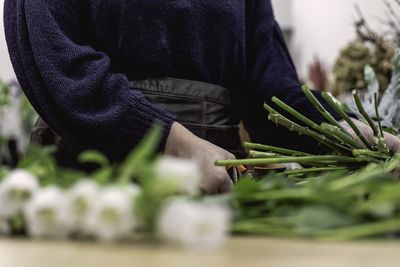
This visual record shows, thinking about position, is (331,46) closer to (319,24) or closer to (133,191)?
(319,24)

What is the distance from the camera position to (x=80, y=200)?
0.32 meters

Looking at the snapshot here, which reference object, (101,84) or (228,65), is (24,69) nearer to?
(101,84)

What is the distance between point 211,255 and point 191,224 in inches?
1.1

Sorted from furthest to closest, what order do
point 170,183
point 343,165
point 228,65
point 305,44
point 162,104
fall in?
point 305,44, point 228,65, point 162,104, point 343,165, point 170,183

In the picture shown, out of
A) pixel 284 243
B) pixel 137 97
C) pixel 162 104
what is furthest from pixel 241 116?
pixel 284 243

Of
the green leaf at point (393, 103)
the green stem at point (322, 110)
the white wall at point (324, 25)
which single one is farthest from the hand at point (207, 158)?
the white wall at point (324, 25)

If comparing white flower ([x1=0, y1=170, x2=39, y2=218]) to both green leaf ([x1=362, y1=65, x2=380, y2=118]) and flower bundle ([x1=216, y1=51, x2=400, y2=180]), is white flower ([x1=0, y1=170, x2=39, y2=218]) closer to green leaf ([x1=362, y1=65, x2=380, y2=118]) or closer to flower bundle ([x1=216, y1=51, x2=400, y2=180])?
flower bundle ([x1=216, y1=51, x2=400, y2=180])

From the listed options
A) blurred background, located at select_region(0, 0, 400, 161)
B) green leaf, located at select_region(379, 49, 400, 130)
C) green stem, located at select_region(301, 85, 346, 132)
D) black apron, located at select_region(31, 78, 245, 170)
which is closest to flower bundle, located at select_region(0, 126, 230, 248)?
green stem, located at select_region(301, 85, 346, 132)

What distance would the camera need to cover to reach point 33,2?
31.8 inches

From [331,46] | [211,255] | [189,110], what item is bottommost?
[211,255]

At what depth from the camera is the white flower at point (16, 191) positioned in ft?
1.13

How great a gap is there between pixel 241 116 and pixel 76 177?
0.74 m

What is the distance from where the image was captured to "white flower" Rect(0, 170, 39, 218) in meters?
0.34

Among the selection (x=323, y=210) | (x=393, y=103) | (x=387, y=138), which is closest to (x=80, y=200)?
(x=323, y=210)
